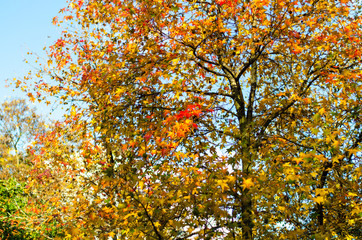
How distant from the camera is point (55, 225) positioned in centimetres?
1380

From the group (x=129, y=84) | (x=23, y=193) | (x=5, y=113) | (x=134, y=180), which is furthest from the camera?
(x=5, y=113)

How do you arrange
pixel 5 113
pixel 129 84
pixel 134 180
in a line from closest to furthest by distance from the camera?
pixel 134 180, pixel 129 84, pixel 5 113

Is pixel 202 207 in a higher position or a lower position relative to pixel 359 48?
lower

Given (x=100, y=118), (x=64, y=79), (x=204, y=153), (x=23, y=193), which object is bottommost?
(x=204, y=153)

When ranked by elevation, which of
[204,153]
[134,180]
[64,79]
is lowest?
[134,180]

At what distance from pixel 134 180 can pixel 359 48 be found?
279 inches

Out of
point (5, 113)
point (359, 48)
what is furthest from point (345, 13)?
point (5, 113)

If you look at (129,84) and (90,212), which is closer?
(90,212)

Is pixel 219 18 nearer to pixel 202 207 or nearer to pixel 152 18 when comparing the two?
pixel 152 18

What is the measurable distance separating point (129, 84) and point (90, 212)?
307cm

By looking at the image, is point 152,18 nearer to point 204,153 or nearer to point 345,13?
point 204,153

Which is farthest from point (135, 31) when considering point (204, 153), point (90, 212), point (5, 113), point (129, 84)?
point (5, 113)

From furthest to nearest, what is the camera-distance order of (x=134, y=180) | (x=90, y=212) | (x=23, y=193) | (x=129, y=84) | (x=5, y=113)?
(x=5, y=113) → (x=23, y=193) → (x=129, y=84) → (x=90, y=212) → (x=134, y=180)

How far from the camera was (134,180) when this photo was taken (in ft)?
16.2
